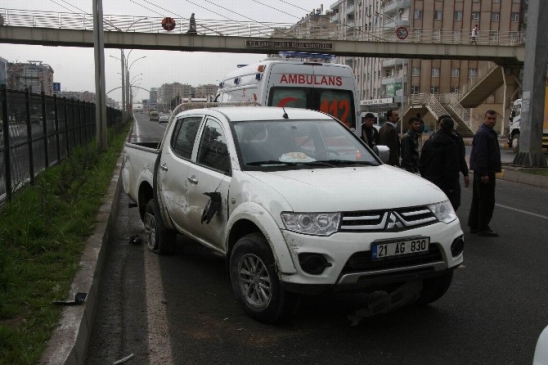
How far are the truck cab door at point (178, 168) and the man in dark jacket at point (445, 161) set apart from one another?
3431 millimetres

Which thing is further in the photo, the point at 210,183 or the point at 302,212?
the point at 210,183

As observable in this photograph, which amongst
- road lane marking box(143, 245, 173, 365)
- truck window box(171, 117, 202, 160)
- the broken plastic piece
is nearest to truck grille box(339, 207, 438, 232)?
road lane marking box(143, 245, 173, 365)

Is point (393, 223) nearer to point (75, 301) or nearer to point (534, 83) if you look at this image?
point (75, 301)

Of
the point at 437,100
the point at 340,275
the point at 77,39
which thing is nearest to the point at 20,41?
the point at 77,39

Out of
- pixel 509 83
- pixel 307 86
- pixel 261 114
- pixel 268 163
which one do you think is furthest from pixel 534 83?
pixel 509 83

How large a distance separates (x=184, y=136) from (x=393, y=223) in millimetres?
2894

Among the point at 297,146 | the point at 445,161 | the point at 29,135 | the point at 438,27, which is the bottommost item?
the point at 445,161

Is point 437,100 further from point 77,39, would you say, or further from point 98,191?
point 98,191

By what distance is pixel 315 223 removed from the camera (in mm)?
4121

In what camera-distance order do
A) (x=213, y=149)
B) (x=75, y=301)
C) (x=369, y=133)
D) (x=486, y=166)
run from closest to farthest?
(x=75, y=301) → (x=213, y=149) → (x=486, y=166) → (x=369, y=133)

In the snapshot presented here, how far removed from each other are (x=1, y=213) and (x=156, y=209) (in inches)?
83.0

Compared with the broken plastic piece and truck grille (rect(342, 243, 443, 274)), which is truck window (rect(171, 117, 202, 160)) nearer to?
the broken plastic piece

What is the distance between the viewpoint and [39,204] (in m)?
7.66

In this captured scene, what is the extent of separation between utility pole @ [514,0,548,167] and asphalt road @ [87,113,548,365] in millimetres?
11090
